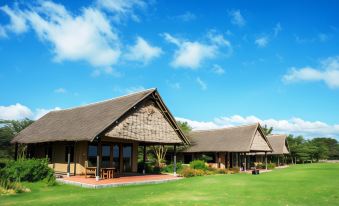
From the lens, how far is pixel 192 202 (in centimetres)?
1246

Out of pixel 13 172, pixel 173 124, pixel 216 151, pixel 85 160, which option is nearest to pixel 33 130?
pixel 85 160

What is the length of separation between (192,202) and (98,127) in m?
10.6

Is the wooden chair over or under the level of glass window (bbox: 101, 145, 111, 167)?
under

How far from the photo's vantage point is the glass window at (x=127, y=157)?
26.5 m

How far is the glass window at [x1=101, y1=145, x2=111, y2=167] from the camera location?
81.3 ft

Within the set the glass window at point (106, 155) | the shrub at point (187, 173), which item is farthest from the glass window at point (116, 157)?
the shrub at point (187, 173)

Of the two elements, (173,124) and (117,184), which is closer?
(117,184)

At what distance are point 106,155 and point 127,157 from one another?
7.32ft

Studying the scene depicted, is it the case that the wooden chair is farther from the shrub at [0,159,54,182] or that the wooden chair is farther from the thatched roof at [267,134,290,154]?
the thatched roof at [267,134,290,154]

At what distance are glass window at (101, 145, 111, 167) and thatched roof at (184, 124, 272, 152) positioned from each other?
17.7 m

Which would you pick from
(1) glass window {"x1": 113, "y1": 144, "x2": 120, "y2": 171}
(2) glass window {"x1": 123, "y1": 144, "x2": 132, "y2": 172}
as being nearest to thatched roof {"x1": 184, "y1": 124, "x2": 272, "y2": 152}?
(2) glass window {"x1": 123, "y1": 144, "x2": 132, "y2": 172}

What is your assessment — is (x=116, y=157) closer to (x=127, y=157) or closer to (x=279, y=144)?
(x=127, y=157)

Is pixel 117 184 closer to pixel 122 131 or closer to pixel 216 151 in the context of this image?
pixel 122 131

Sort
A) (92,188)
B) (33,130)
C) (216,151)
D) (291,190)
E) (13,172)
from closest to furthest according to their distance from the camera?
(291,190), (92,188), (13,172), (33,130), (216,151)
